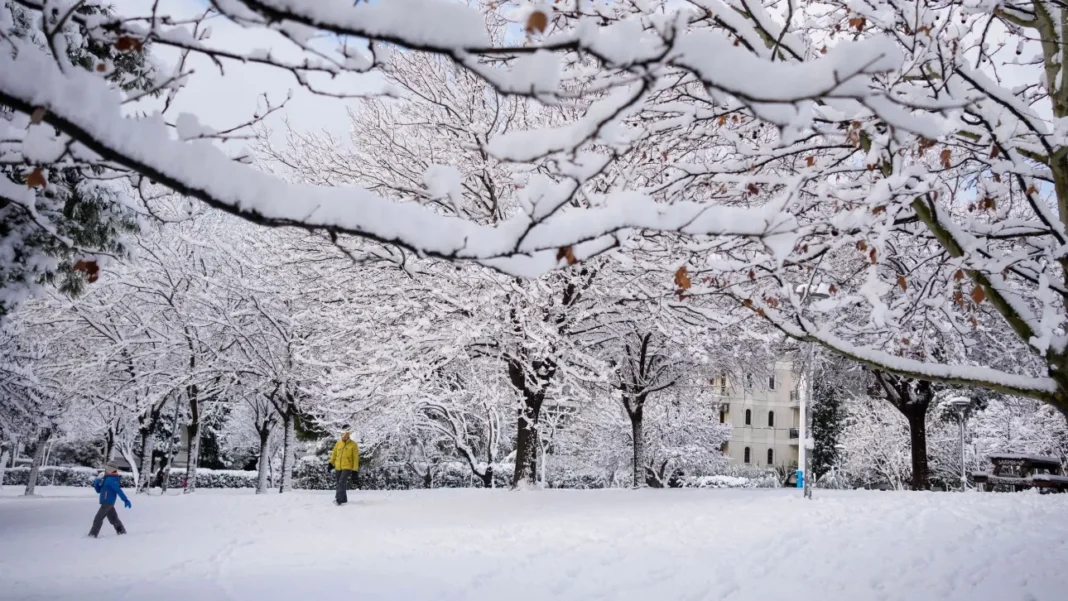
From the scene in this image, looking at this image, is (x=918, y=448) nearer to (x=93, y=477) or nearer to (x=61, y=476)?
(x=93, y=477)

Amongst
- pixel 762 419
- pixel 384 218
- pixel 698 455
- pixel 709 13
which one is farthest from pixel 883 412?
pixel 384 218

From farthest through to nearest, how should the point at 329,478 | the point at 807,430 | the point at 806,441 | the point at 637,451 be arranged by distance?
1. the point at 329,478
2. the point at 637,451
3. the point at 807,430
4. the point at 806,441

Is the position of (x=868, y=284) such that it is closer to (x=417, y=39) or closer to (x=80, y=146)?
(x=417, y=39)

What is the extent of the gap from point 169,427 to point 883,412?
33975mm

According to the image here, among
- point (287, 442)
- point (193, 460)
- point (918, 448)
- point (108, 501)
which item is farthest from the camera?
point (193, 460)

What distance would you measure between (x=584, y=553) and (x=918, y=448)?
13.4m

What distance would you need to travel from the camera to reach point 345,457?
1353cm

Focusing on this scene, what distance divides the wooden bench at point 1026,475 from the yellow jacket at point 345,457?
15515 millimetres

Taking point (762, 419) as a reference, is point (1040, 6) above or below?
above

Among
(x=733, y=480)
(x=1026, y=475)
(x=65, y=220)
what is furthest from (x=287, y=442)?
(x=733, y=480)

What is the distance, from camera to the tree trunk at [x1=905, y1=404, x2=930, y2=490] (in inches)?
663

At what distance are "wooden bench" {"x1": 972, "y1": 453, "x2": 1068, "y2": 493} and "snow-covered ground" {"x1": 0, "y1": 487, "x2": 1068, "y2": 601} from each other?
6461 mm

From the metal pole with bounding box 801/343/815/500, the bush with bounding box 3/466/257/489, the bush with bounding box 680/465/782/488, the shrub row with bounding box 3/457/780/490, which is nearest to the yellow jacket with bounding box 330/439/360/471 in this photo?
the metal pole with bounding box 801/343/815/500

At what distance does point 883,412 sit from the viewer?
3325 centimetres
